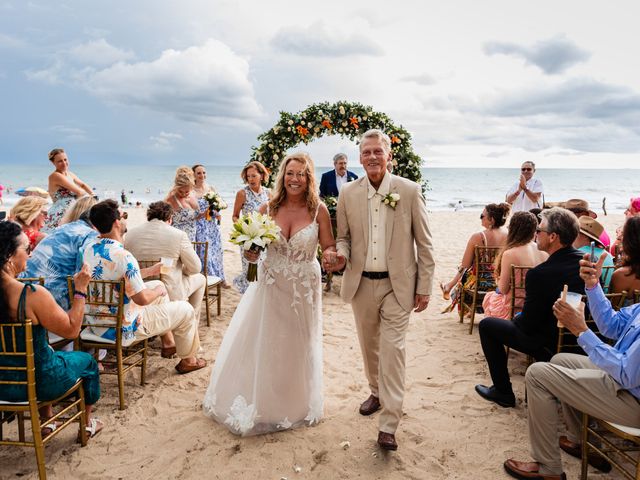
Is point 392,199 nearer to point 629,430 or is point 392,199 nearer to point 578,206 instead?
point 629,430

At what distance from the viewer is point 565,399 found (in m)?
2.80

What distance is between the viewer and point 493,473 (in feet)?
10.2

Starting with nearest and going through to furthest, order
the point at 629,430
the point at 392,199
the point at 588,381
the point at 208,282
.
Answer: the point at 629,430
the point at 588,381
the point at 392,199
the point at 208,282

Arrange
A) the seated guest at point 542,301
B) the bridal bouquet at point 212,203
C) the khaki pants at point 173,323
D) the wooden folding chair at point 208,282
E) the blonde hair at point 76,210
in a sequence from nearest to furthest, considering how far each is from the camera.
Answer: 1. the seated guest at point 542,301
2. the khaki pants at point 173,323
3. the blonde hair at point 76,210
4. the wooden folding chair at point 208,282
5. the bridal bouquet at point 212,203

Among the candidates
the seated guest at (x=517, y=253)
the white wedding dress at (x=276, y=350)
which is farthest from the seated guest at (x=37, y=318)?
the seated guest at (x=517, y=253)

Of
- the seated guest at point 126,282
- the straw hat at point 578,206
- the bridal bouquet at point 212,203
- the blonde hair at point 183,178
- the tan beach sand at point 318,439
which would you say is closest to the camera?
the tan beach sand at point 318,439

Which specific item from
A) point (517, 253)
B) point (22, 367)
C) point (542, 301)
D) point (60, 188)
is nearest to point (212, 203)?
point (60, 188)

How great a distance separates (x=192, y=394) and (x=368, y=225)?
251 centimetres

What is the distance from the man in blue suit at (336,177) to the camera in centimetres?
834

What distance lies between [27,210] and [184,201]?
2.42 meters

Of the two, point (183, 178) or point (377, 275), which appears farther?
point (183, 178)

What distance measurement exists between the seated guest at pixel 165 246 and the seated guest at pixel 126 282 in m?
0.53

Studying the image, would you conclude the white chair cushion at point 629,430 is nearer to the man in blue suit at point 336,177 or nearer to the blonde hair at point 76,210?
the blonde hair at point 76,210

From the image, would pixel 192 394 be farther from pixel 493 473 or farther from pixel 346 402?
pixel 493 473
